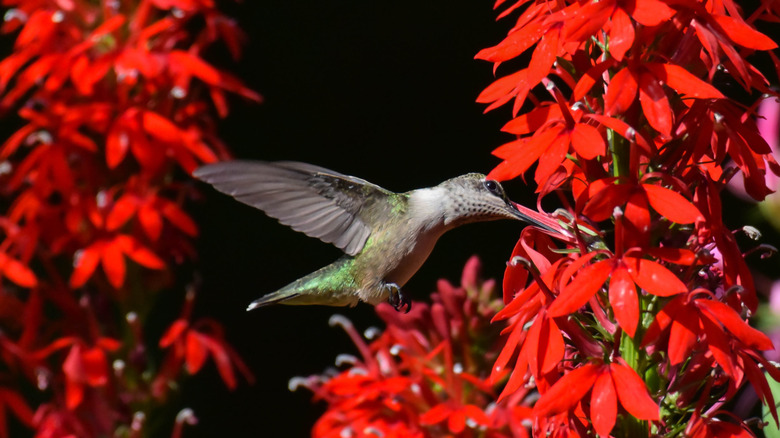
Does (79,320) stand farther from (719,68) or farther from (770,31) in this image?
(770,31)

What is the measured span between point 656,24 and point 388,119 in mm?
2297

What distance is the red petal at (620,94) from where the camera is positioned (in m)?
0.82

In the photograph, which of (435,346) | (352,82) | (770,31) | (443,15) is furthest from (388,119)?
(435,346)

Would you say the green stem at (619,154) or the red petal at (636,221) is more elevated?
the green stem at (619,154)

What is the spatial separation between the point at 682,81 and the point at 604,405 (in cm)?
29

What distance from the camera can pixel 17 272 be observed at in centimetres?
171

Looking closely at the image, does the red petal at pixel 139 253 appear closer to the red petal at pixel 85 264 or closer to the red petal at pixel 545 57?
the red petal at pixel 85 264

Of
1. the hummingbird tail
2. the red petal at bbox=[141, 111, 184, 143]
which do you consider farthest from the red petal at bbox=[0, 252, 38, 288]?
the hummingbird tail

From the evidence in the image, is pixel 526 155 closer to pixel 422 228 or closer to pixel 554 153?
pixel 554 153

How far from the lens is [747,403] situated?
193 centimetres

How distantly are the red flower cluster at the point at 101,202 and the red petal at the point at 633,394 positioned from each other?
1054mm

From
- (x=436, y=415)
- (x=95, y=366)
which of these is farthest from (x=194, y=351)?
(x=436, y=415)

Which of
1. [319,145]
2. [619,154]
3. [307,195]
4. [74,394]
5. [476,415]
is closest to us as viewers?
[619,154]

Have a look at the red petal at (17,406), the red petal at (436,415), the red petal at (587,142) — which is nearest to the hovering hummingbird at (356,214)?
the red petal at (436,415)
